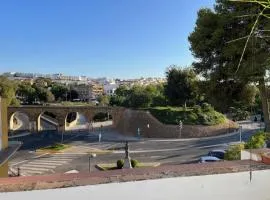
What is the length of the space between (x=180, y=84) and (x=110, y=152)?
1579 cm

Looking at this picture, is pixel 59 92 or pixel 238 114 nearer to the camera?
pixel 238 114

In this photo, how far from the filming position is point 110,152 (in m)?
36.0

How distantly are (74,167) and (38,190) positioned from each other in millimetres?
26114

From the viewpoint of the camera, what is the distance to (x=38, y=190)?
10.7ft

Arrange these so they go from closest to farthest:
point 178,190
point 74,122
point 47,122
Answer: point 178,190 → point 47,122 → point 74,122

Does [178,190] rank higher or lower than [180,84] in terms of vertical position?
lower

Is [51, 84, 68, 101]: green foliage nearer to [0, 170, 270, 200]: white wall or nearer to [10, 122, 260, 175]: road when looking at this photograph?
[10, 122, 260, 175]: road

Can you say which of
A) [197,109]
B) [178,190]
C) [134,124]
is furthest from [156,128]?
[178,190]

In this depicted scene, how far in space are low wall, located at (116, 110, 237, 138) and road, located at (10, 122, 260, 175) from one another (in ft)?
6.57

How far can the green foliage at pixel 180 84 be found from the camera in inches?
1884

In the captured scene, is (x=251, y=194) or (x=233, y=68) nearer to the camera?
(x=251, y=194)

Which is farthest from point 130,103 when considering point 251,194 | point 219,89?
point 251,194

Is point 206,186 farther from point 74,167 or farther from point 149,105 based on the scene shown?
point 149,105

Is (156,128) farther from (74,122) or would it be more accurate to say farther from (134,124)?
(74,122)
